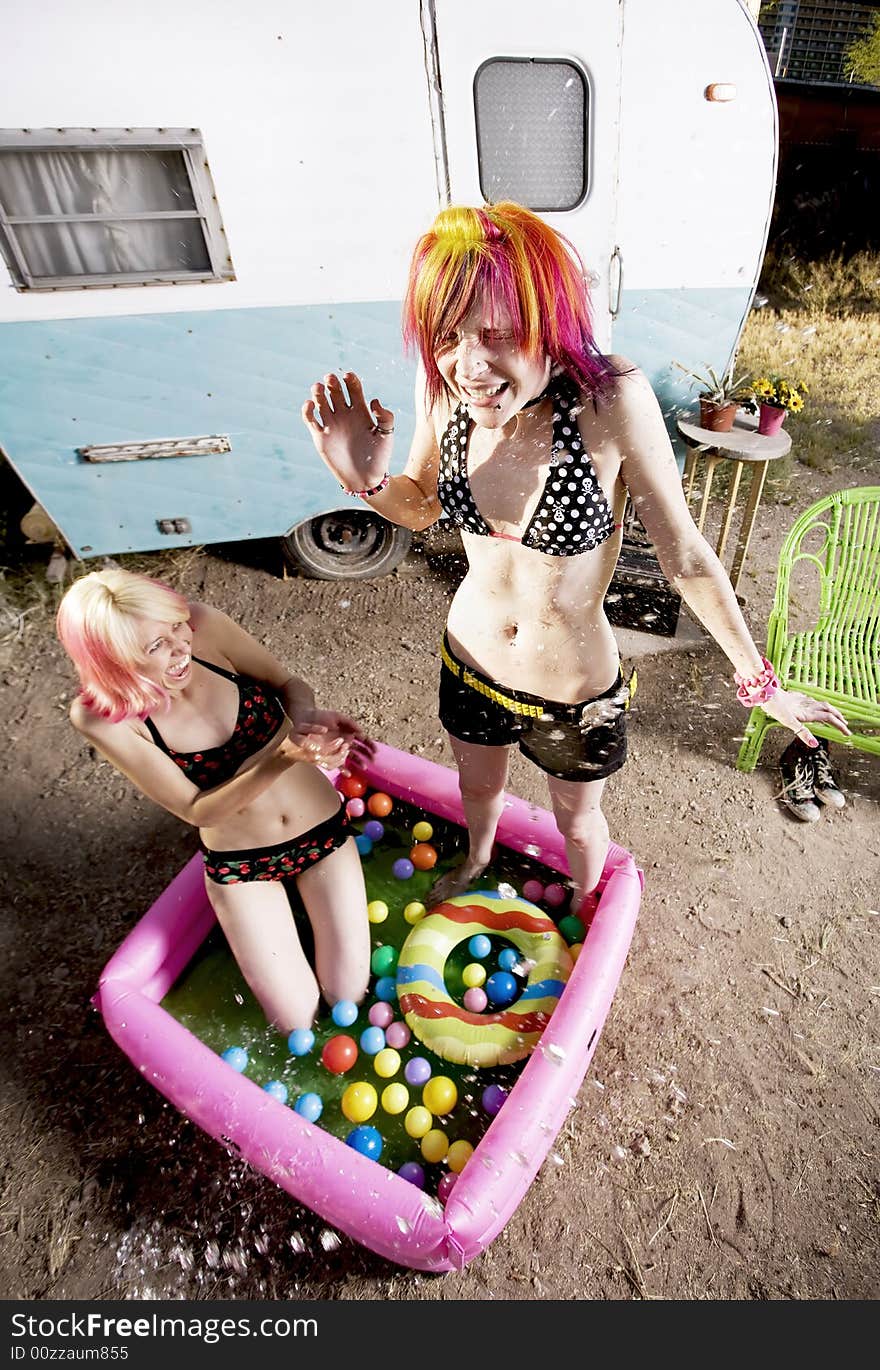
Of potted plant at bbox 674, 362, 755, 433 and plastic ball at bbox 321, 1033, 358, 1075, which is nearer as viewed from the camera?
plastic ball at bbox 321, 1033, 358, 1075

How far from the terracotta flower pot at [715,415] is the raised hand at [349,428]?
47.9 inches

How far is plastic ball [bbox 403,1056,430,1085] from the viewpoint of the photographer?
6.01ft

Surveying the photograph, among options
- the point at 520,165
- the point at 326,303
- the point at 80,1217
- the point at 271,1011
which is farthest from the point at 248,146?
the point at 80,1217

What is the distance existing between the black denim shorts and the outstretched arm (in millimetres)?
298

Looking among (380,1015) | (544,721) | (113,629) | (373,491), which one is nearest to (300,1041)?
(380,1015)

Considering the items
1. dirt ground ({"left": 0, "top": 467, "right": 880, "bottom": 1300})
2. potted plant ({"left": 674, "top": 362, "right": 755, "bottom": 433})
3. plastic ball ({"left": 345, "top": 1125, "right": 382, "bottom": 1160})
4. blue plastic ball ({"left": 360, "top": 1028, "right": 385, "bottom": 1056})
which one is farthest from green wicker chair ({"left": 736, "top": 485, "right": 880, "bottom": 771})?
plastic ball ({"left": 345, "top": 1125, "right": 382, "bottom": 1160})

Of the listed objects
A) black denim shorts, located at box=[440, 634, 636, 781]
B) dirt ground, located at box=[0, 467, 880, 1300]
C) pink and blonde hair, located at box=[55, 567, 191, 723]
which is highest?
pink and blonde hair, located at box=[55, 567, 191, 723]

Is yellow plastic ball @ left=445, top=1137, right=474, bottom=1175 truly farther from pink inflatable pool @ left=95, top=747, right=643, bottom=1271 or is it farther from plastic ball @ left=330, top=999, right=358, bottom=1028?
plastic ball @ left=330, top=999, right=358, bottom=1028

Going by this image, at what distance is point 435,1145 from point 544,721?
111 cm

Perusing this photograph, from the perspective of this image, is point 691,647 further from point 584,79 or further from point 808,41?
point 808,41

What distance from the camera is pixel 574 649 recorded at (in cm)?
135

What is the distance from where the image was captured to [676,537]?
3.69 feet

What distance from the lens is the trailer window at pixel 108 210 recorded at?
1.83m

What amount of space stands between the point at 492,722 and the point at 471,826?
1.78 ft
